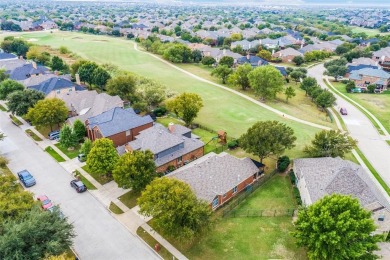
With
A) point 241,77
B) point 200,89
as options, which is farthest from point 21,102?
point 241,77

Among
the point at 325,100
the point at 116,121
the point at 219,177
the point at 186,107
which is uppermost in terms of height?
the point at 186,107

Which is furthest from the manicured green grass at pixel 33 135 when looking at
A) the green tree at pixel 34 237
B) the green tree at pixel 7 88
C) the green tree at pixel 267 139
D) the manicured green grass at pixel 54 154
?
the green tree at pixel 267 139

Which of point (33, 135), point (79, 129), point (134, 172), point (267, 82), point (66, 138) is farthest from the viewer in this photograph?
point (267, 82)

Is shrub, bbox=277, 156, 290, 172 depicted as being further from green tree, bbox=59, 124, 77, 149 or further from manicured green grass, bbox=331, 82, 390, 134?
green tree, bbox=59, 124, 77, 149

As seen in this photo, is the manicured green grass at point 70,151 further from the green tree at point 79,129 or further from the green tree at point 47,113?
the green tree at point 47,113

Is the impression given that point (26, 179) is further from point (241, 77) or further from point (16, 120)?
point (241, 77)

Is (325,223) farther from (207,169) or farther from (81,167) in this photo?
(81,167)
